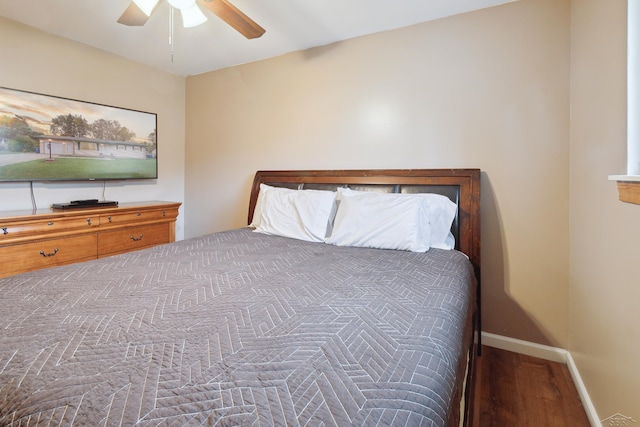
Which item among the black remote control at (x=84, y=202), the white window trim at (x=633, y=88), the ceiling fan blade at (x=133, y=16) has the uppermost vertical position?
the ceiling fan blade at (x=133, y=16)

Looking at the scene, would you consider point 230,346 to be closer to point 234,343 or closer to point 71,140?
point 234,343

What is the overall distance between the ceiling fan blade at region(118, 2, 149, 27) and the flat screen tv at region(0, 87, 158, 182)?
1326 millimetres

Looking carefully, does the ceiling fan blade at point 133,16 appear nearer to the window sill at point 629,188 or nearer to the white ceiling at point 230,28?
the white ceiling at point 230,28

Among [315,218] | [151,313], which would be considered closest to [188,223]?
[315,218]

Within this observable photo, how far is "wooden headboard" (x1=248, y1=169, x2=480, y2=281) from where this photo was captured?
85.7 inches

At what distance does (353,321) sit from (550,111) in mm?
2009

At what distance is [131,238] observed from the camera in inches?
117

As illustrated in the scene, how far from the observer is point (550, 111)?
6.68 feet

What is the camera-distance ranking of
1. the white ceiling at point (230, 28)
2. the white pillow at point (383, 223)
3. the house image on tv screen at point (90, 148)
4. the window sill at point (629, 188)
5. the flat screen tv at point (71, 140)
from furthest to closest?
the house image on tv screen at point (90, 148)
the flat screen tv at point (71, 140)
the white ceiling at point (230, 28)
the white pillow at point (383, 223)
the window sill at point (629, 188)

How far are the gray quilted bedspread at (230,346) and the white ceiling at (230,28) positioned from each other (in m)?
1.91

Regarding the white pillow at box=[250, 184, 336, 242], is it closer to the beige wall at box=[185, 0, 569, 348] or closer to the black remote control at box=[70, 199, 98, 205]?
the beige wall at box=[185, 0, 569, 348]

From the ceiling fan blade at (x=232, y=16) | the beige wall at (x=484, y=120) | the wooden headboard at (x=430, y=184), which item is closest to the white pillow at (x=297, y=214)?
the wooden headboard at (x=430, y=184)

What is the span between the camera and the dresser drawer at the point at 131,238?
2.77 metres

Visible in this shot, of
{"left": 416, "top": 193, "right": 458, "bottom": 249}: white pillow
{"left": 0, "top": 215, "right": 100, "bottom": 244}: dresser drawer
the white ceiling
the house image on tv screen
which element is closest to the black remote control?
{"left": 0, "top": 215, "right": 100, "bottom": 244}: dresser drawer
